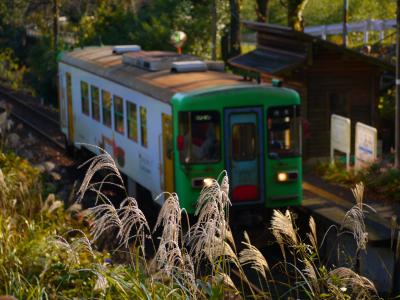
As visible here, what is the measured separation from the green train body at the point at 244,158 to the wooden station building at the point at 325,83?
5.14 metres

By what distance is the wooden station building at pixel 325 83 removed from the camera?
19.5 metres

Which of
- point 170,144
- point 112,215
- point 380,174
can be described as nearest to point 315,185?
point 380,174

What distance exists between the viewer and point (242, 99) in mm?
14008

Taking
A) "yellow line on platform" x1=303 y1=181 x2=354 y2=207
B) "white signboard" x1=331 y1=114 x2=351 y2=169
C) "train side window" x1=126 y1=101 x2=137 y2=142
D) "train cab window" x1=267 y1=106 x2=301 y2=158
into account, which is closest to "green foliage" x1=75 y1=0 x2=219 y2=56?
"white signboard" x1=331 y1=114 x2=351 y2=169

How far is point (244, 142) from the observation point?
14203 mm

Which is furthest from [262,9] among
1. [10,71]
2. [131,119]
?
[131,119]

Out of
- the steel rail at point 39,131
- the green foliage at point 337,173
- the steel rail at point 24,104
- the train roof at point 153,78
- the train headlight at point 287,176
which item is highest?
the train roof at point 153,78

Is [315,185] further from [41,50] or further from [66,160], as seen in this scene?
[41,50]

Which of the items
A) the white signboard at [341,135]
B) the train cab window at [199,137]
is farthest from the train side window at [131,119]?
the white signboard at [341,135]

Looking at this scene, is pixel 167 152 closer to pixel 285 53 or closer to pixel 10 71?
pixel 285 53

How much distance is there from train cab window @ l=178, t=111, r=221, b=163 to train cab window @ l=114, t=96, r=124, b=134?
3235 mm

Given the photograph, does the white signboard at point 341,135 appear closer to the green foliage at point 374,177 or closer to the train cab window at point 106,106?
the green foliage at point 374,177

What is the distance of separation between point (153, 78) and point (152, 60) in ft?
3.63

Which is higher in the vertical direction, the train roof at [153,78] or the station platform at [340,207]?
the train roof at [153,78]
